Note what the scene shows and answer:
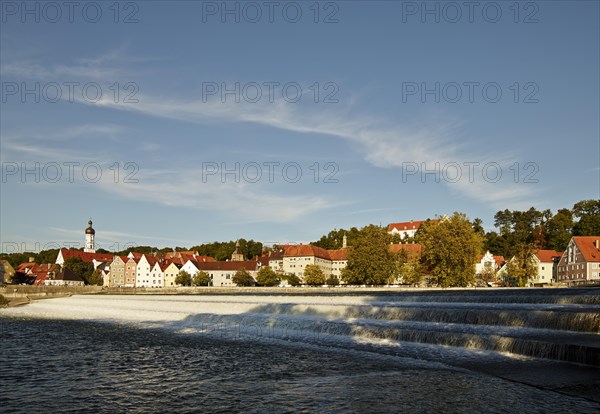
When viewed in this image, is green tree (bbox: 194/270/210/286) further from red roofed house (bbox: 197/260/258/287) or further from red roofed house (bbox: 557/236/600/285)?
red roofed house (bbox: 557/236/600/285)

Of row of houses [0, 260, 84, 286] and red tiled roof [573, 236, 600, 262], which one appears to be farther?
row of houses [0, 260, 84, 286]

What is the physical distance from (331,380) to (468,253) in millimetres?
86560

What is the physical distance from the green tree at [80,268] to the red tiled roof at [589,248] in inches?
5886

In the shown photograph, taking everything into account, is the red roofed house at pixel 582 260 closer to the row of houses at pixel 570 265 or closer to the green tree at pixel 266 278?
the row of houses at pixel 570 265

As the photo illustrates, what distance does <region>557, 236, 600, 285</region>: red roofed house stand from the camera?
4771 inches

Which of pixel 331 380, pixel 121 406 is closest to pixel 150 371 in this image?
pixel 121 406

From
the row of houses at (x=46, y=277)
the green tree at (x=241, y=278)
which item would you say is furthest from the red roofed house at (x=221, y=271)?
A: the row of houses at (x=46, y=277)

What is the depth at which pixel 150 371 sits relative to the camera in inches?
870

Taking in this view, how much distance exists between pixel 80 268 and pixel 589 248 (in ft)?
515

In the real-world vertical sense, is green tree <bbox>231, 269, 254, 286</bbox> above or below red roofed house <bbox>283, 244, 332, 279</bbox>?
below

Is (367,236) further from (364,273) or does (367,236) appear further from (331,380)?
(331,380)

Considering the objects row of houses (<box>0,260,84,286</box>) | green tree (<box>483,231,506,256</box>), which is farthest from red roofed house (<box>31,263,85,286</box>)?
green tree (<box>483,231,506,256</box>)

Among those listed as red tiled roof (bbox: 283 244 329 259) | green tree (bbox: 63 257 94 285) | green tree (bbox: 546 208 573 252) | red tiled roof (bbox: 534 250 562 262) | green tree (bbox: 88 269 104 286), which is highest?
green tree (bbox: 546 208 573 252)

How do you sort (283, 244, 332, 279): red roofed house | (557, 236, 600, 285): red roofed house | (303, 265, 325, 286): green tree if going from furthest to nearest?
(283, 244, 332, 279): red roofed house < (303, 265, 325, 286): green tree < (557, 236, 600, 285): red roofed house
